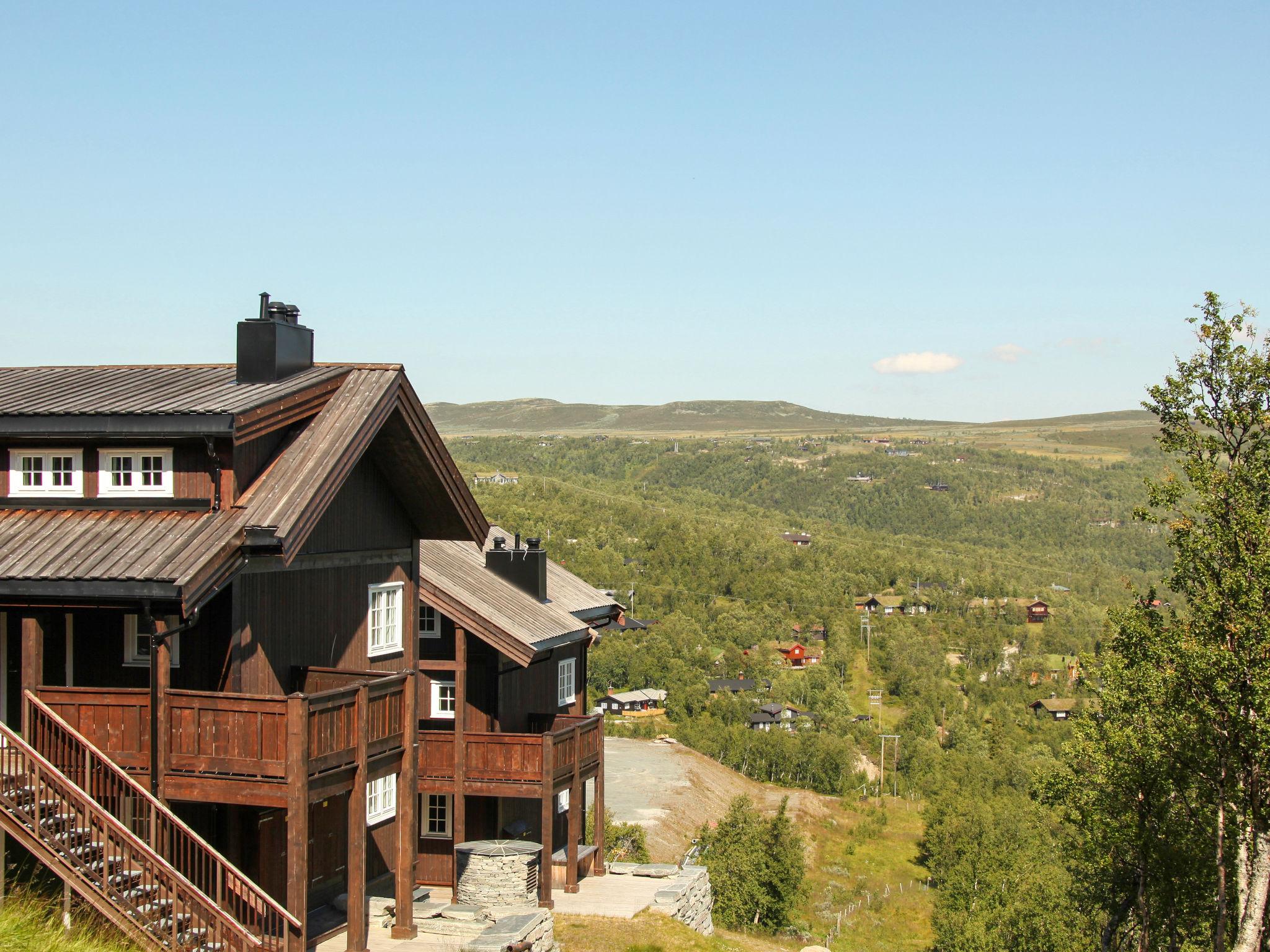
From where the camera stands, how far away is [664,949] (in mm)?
18766

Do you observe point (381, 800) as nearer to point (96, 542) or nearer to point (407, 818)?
point (407, 818)

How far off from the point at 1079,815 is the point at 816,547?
153 meters

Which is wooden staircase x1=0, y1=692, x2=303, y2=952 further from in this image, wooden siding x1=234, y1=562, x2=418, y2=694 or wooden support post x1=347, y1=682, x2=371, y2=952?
wooden siding x1=234, y1=562, x2=418, y2=694

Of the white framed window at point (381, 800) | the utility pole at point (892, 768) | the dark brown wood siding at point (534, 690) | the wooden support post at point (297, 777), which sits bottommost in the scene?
the utility pole at point (892, 768)

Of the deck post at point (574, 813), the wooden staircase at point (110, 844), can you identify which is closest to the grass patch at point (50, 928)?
the wooden staircase at point (110, 844)

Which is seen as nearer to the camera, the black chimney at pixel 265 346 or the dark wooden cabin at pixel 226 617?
the dark wooden cabin at pixel 226 617

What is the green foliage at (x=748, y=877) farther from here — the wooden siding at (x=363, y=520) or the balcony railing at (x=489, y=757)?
the wooden siding at (x=363, y=520)

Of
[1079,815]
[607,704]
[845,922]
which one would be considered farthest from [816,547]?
[1079,815]

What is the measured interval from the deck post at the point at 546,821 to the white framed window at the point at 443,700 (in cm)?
209

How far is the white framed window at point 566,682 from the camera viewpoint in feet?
84.7

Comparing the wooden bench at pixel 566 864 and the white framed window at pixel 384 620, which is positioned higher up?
the white framed window at pixel 384 620

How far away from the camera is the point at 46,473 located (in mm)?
15078

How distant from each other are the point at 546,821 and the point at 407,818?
440 centimetres

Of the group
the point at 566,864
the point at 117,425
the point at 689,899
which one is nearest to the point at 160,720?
the point at 117,425
